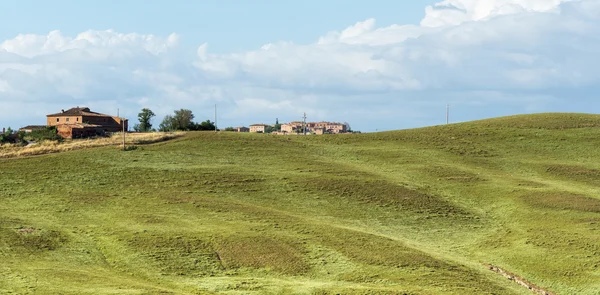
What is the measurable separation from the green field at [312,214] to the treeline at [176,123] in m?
48.2

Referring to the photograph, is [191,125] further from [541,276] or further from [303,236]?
[541,276]

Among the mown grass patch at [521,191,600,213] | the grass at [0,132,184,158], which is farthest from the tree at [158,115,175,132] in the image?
the mown grass patch at [521,191,600,213]

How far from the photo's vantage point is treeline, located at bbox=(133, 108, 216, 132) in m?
156

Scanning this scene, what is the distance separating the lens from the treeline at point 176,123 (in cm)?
15611

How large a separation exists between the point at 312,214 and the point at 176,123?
95.8 m

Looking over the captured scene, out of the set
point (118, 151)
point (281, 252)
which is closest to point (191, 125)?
point (118, 151)

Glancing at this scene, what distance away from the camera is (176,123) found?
531ft

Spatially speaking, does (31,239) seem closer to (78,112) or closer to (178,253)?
(178,253)

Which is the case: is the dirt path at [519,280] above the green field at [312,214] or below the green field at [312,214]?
below

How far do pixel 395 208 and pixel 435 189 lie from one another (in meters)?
9.15

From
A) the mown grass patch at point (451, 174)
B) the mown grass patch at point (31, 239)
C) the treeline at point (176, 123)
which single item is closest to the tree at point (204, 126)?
the treeline at point (176, 123)

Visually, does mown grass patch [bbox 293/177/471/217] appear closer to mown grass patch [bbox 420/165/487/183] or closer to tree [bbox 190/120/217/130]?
mown grass patch [bbox 420/165/487/183]

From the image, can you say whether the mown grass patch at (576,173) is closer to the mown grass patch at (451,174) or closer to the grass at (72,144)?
the mown grass patch at (451,174)

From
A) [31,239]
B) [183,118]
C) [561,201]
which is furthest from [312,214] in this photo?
[183,118]
